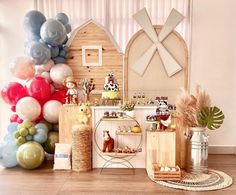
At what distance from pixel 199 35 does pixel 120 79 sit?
136 cm

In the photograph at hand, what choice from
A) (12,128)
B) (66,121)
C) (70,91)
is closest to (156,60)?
(70,91)

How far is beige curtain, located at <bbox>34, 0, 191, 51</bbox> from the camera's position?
4.20 meters

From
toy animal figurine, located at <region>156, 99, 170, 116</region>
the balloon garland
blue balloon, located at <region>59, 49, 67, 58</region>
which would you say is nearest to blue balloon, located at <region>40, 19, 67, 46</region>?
the balloon garland

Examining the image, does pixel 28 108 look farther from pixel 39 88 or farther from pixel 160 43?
pixel 160 43

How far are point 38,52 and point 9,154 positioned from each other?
1.27 m

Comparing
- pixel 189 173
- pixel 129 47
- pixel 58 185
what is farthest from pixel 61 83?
pixel 189 173

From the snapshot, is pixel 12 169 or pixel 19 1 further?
pixel 19 1

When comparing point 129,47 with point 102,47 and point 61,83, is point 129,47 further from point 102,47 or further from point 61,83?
point 61,83

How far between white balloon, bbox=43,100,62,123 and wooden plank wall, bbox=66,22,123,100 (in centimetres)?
61

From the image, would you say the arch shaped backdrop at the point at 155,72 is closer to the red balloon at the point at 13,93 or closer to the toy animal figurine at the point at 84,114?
the toy animal figurine at the point at 84,114

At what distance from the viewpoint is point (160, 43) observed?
3.97 meters

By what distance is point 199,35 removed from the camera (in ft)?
13.8

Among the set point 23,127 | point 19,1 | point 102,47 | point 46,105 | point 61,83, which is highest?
point 19,1

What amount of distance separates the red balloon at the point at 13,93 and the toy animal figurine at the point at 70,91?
0.56m
